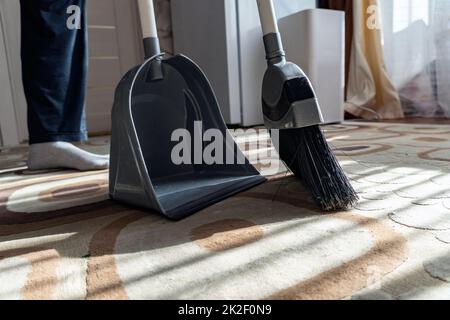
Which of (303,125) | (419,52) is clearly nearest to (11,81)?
(303,125)

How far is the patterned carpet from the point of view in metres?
0.30

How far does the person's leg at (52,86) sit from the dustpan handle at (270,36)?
0.53 meters

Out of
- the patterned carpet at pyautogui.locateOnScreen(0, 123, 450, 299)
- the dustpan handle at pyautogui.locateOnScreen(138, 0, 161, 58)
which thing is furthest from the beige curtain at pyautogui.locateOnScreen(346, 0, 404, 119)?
the dustpan handle at pyautogui.locateOnScreen(138, 0, 161, 58)

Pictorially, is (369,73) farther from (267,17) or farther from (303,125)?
(303,125)

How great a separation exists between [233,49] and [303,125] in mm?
1274

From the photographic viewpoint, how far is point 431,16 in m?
1.68

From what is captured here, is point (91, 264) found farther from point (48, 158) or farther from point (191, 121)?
point (48, 158)

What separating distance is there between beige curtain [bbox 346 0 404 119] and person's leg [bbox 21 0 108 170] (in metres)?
1.45

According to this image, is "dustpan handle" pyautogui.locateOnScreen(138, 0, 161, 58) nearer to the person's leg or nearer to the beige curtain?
the person's leg

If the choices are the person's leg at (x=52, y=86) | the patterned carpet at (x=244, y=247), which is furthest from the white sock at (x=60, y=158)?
the patterned carpet at (x=244, y=247)

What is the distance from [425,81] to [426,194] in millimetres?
1505

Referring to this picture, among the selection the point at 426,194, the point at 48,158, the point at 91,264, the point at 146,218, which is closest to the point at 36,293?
the point at 91,264

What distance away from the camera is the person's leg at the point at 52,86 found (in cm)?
86

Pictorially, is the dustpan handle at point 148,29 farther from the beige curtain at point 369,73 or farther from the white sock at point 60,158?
the beige curtain at point 369,73
